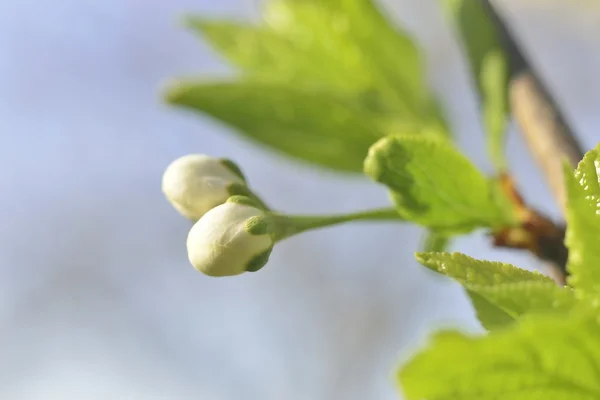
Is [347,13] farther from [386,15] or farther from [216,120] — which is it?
[216,120]

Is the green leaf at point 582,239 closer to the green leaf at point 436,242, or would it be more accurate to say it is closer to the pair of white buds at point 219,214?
the pair of white buds at point 219,214

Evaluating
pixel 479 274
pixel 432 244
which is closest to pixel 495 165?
pixel 432 244

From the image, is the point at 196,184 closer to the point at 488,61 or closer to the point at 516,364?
the point at 516,364

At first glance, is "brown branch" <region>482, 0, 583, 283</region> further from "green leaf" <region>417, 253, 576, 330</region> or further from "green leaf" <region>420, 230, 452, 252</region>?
"green leaf" <region>417, 253, 576, 330</region>

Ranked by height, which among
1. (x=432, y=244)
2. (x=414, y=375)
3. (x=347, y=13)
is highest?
(x=347, y=13)

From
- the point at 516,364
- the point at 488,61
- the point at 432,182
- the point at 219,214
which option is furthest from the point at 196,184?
the point at 488,61

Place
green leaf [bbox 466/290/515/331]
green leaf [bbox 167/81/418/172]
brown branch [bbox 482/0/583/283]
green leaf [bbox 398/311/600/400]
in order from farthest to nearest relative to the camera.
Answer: green leaf [bbox 167/81/418/172]
brown branch [bbox 482/0/583/283]
green leaf [bbox 466/290/515/331]
green leaf [bbox 398/311/600/400]

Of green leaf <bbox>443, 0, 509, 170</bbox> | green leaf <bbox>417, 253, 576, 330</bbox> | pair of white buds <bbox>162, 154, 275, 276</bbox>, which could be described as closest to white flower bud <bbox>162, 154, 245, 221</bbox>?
pair of white buds <bbox>162, 154, 275, 276</bbox>
